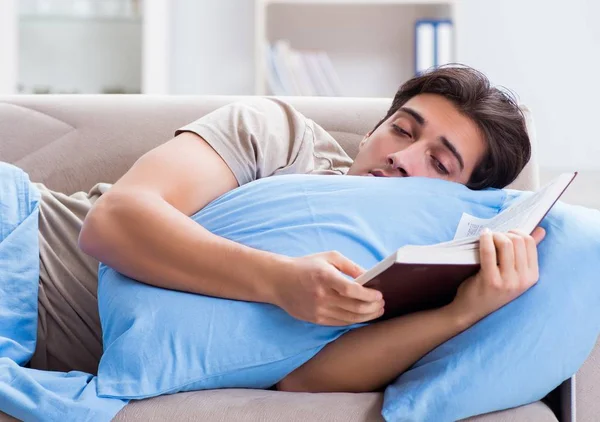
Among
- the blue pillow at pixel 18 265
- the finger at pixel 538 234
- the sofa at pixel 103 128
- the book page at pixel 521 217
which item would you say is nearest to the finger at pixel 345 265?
the book page at pixel 521 217

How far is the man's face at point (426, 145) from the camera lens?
1.27 metres

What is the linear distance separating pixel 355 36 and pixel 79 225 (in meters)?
2.07

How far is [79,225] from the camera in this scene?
1345 mm

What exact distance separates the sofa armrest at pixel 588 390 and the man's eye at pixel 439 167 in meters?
0.39

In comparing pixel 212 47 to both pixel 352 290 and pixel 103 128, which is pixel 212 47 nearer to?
pixel 103 128

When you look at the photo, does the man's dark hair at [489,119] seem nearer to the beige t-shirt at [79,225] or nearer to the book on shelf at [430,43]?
the beige t-shirt at [79,225]

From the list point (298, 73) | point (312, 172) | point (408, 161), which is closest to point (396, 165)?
point (408, 161)

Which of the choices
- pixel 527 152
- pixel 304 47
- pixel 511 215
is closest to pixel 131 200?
Result: pixel 511 215

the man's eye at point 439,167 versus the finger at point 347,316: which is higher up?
the man's eye at point 439,167

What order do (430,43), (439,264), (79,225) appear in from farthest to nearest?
(430,43) → (79,225) → (439,264)

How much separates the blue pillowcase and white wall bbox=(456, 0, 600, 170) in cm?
210

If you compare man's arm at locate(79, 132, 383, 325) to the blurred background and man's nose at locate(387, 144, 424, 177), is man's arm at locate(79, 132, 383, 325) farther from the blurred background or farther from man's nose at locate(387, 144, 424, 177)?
the blurred background

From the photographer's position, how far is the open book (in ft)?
2.73

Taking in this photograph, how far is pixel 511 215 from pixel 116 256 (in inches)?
20.2
